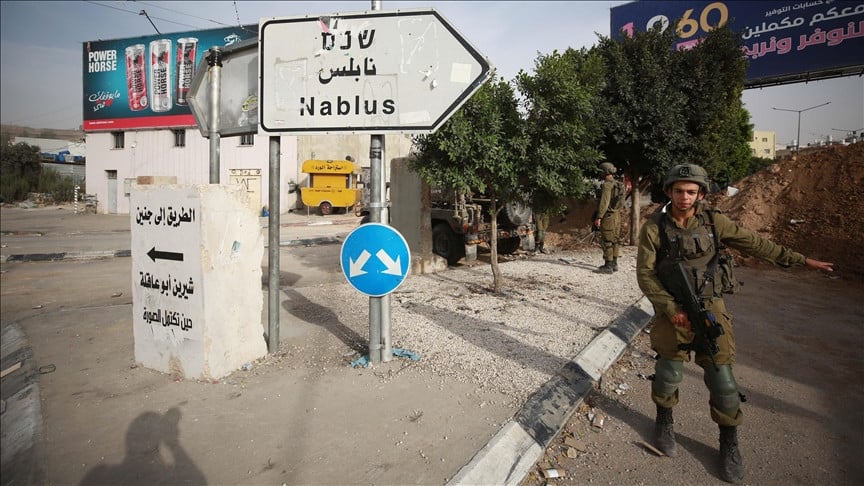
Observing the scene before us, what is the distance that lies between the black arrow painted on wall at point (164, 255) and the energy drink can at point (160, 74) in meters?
25.2

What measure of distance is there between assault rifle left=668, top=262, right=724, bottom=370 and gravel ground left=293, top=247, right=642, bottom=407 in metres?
1.16

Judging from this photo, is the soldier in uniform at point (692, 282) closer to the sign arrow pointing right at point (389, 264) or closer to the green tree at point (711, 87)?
the sign arrow pointing right at point (389, 264)

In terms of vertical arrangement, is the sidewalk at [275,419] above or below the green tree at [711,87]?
below

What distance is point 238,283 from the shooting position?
3551mm

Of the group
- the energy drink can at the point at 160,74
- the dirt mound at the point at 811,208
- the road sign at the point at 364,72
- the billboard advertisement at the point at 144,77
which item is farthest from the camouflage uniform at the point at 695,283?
the energy drink can at the point at 160,74

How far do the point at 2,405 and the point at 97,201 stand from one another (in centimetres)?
2809

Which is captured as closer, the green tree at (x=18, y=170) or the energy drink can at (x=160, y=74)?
the energy drink can at (x=160, y=74)

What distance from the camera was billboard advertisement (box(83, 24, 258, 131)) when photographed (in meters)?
24.3

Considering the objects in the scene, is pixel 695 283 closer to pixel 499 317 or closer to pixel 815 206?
pixel 499 317

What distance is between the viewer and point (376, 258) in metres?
3.39

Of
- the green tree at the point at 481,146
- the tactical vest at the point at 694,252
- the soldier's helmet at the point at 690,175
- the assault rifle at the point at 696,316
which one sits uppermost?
the green tree at the point at 481,146

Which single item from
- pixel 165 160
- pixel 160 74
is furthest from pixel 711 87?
pixel 160 74

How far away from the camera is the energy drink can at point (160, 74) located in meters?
24.5

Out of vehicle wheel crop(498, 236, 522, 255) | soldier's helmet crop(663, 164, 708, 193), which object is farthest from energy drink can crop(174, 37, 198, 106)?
soldier's helmet crop(663, 164, 708, 193)
